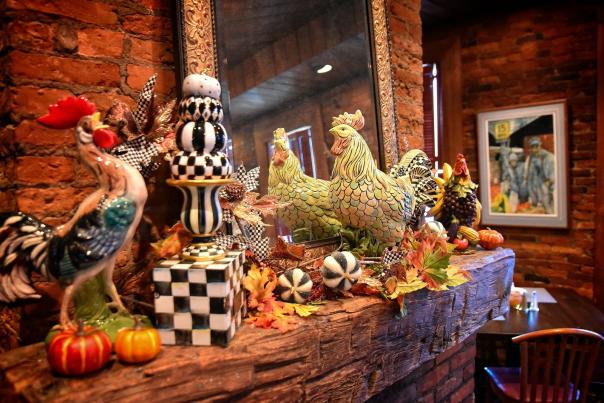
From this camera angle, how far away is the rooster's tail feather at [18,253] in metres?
0.85

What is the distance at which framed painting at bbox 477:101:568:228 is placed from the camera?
12.0 ft

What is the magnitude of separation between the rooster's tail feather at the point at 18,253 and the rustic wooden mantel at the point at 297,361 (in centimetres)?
17

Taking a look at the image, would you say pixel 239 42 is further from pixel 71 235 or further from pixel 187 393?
pixel 187 393

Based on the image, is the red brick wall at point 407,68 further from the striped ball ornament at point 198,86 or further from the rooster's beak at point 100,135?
the rooster's beak at point 100,135

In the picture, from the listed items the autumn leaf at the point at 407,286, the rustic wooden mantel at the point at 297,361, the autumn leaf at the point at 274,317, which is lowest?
the rustic wooden mantel at the point at 297,361

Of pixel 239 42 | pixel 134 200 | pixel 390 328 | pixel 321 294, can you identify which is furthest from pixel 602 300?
pixel 134 200

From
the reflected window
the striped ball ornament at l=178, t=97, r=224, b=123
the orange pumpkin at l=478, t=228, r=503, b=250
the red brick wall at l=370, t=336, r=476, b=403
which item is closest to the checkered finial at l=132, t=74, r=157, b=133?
the striped ball ornament at l=178, t=97, r=224, b=123

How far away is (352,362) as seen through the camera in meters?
1.20

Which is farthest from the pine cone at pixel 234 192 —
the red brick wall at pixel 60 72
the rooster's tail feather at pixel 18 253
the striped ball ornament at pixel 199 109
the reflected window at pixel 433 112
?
the reflected window at pixel 433 112

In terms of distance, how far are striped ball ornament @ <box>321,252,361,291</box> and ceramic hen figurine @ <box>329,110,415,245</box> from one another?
9.7 inches

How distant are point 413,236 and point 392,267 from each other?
0.28 metres

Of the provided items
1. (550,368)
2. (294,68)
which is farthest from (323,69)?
(550,368)

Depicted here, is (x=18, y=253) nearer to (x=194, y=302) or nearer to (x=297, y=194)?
(x=194, y=302)

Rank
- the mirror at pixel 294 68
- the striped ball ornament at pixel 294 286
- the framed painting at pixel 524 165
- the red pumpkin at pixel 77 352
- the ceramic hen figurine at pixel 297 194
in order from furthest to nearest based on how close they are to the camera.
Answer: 1. the framed painting at pixel 524 165
2. the ceramic hen figurine at pixel 297 194
3. the mirror at pixel 294 68
4. the striped ball ornament at pixel 294 286
5. the red pumpkin at pixel 77 352
